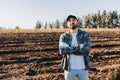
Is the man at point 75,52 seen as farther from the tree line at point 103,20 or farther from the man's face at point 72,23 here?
the tree line at point 103,20

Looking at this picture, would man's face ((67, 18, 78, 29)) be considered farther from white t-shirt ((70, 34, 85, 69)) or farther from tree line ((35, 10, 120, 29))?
tree line ((35, 10, 120, 29))

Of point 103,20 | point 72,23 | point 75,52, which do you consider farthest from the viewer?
point 103,20

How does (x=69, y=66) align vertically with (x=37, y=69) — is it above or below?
above

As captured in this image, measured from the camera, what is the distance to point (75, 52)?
4.89 m

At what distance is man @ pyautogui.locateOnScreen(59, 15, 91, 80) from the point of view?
16.2 ft

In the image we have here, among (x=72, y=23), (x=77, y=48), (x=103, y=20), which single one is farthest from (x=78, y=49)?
(x=103, y=20)

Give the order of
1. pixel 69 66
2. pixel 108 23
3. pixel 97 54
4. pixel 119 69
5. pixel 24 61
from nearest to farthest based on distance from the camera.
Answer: pixel 69 66
pixel 119 69
pixel 24 61
pixel 97 54
pixel 108 23

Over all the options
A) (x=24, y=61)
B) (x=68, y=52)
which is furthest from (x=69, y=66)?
(x=24, y=61)

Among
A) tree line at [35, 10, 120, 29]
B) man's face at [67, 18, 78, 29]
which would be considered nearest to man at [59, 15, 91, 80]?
man's face at [67, 18, 78, 29]

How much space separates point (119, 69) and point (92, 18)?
7719 centimetres

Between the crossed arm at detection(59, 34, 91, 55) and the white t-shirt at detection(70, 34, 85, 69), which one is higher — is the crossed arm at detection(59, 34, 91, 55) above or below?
above

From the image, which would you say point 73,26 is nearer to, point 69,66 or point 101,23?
point 69,66

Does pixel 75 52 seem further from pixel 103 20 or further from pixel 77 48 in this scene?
pixel 103 20

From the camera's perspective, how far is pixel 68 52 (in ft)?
16.3
